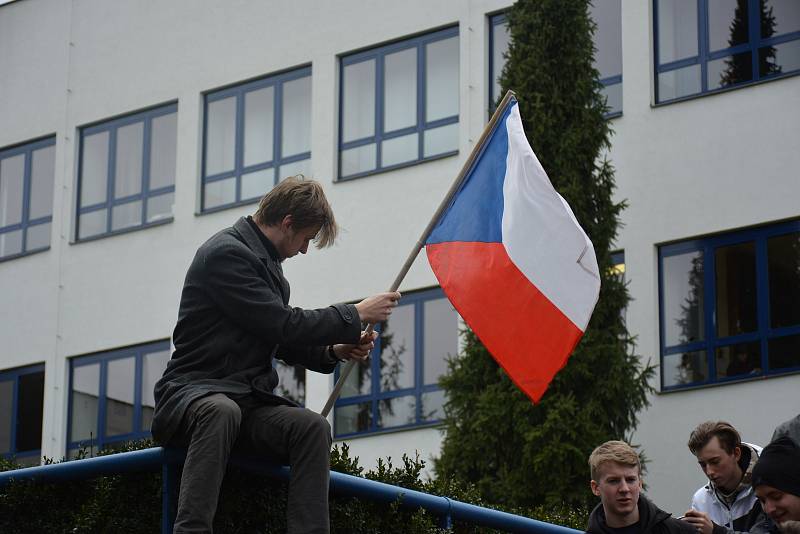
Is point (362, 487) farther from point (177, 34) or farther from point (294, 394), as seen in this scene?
point (177, 34)

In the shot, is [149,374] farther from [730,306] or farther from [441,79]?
[730,306]

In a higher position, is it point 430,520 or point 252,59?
point 252,59

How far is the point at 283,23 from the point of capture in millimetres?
25203

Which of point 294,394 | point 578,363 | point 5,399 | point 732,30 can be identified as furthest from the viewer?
point 5,399

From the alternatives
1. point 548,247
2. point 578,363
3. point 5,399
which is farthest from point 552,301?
point 5,399

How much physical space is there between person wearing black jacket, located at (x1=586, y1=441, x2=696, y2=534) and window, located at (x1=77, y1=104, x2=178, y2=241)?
18307mm

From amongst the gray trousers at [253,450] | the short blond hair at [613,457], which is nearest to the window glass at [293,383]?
the short blond hair at [613,457]

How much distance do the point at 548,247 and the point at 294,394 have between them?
14.7 m

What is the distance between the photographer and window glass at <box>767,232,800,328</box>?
65.3 ft

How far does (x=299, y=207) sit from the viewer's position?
7.86 metres

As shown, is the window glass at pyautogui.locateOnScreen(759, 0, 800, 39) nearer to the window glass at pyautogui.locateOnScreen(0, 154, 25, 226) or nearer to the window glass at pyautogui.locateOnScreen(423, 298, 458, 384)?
the window glass at pyautogui.locateOnScreen(423, 298, 458, 384)

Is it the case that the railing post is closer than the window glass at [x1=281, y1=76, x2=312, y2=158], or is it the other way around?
the railing post

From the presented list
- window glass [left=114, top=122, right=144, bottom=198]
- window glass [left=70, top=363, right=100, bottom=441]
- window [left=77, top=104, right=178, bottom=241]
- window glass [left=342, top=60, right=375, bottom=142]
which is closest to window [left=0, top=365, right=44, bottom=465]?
window glass [left=70, top=363, right=100, bottom=441]

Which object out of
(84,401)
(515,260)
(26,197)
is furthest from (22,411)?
(515,260)
